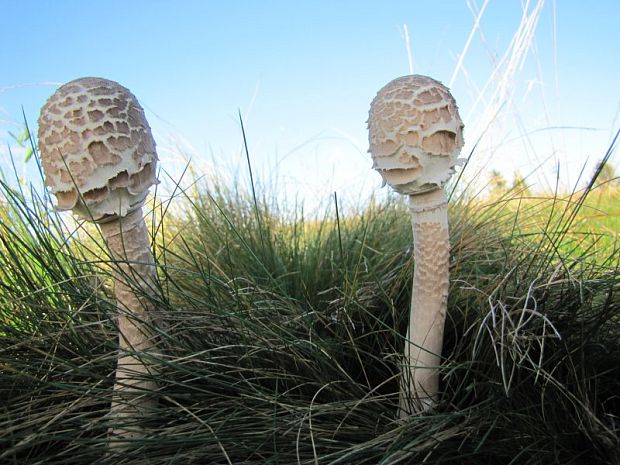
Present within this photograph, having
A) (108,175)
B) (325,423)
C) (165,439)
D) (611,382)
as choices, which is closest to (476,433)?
(325,423)

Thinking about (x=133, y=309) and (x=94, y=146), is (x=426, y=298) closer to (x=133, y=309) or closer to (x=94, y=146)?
(x=133, y=309)

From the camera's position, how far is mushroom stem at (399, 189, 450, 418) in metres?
1.70

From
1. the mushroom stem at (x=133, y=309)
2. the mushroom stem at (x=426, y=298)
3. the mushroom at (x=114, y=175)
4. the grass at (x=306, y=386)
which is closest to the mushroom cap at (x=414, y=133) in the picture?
the mushroom stem at (x=426, y=298)

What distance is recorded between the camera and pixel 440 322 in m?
1.78

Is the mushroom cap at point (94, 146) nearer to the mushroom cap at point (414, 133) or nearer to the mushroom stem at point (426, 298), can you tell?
the mushroom cap at point (414, 133)

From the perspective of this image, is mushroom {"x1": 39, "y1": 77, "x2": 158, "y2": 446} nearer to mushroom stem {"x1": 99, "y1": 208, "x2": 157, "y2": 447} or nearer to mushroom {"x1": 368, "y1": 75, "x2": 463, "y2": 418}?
mushroom stem {"x1": 99, "y1": 208, "x2": 157, "y2": 447}

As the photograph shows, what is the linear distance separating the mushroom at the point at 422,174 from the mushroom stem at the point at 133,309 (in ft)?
3.01

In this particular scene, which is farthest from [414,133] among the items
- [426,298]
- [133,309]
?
[133,309]

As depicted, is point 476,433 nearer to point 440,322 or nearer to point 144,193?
point 440,322

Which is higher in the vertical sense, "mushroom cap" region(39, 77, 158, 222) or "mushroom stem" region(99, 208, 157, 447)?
"mushroom cap" region(39, 77, 158, 222)

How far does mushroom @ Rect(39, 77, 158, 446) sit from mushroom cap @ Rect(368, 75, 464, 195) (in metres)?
0.79

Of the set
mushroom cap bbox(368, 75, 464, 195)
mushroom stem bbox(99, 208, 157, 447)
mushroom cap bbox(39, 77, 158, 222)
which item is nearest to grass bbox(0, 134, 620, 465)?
mushroom stem bbox(99, 208, 157, 447)

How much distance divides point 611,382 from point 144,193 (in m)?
1.99

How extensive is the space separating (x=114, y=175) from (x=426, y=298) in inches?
45.9
